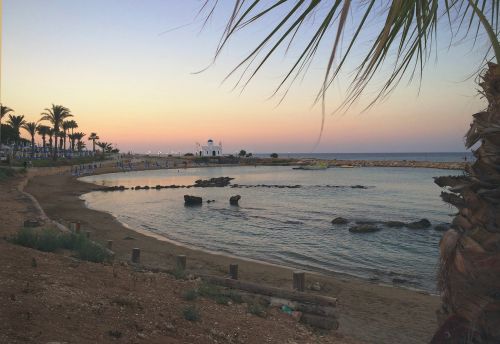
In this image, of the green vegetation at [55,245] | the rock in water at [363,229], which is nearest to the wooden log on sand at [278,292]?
the green vegetation at [55,245]

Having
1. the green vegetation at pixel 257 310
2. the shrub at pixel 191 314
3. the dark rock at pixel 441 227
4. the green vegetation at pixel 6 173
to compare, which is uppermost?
the green vegetation at pixel 6 173

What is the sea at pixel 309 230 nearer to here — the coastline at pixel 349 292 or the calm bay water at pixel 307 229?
the calm bay water at pixel 307 229

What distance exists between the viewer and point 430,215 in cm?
3212

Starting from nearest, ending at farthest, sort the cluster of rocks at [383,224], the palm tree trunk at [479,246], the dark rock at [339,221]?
the palm tree trunk at [479,246] → the cluster of rocks at [383,224] → the dark rock at [339,221]

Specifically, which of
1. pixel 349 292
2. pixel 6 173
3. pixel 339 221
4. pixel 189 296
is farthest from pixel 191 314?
pixel 6 173

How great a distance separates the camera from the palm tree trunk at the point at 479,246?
1.55 m

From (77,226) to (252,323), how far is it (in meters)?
10.7

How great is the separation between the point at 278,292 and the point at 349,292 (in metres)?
4.64

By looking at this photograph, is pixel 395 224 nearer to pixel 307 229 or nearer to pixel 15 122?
pixel 307 229

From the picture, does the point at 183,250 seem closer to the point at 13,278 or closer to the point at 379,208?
the point at 13,278

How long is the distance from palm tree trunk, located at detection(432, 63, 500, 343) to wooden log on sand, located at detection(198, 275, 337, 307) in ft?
23.3

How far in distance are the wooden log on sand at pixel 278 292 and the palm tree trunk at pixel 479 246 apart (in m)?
7.10

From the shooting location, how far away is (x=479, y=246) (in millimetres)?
1558

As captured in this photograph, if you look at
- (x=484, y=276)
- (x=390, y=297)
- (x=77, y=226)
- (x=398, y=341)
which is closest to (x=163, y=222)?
(x=77, y=226)
